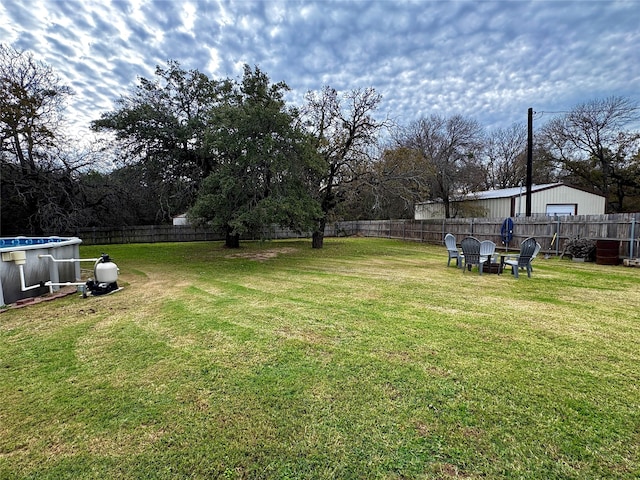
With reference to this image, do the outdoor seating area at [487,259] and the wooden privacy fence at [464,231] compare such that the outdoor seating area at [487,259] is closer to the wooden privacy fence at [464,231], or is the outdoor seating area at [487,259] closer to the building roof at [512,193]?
the wooden privacy fence at [464,231]

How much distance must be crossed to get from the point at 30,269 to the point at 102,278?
1.08m

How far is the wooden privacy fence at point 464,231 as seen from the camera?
9047 mm

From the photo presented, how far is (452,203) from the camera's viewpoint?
18.8 metres

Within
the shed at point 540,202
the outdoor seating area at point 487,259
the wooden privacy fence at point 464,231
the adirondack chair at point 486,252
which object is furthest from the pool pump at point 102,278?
the shed at point 540,202

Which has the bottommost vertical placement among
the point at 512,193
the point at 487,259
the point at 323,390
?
the point at 323,390

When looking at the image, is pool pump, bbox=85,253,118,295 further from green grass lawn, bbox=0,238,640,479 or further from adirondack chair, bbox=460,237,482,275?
adirondack chair, bbox=460,237,482,275

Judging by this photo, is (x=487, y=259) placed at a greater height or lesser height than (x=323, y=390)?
greater

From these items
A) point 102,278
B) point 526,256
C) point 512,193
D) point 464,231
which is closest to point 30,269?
point 102,278

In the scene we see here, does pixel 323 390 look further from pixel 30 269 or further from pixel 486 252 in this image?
pixel 486 252

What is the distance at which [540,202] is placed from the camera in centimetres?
1650

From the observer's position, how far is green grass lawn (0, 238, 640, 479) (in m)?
1.71

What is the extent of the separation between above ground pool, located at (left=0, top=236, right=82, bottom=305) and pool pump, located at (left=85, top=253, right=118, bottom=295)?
831 millimetres

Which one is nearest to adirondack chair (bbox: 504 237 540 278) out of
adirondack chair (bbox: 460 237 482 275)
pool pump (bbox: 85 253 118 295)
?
adirondack chair (bbox: 460 237 482 275)

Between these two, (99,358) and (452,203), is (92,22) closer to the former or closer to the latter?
(99,358)
